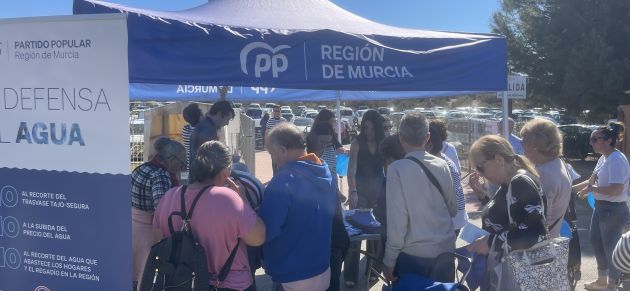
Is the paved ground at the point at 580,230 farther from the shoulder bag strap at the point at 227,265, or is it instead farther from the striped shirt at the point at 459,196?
the shoulder bag strap at the point at 227,265

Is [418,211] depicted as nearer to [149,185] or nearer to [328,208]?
[328,208]

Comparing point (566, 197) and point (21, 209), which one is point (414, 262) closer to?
point (566, 197)

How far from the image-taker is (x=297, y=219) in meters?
3.09

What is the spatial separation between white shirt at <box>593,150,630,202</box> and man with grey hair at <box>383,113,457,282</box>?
88.7 inches

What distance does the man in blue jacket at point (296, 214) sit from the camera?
3.03m

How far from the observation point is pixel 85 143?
303 cm

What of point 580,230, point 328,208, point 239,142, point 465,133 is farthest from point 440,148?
point 465,133

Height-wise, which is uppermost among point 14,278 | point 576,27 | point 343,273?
point 576,27

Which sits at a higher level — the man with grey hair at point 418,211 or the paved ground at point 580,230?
the man with grey hair at point 418,211

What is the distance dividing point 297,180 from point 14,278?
1.72 m

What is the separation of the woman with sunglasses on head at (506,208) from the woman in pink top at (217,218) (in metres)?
1.26

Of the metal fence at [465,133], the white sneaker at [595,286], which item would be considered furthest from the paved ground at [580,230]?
the metal fence at [465,133]

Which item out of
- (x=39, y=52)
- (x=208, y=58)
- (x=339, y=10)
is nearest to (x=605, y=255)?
(x=339, y=10)

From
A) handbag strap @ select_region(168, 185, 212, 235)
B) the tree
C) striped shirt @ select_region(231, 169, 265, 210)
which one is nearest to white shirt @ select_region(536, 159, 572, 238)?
striped shirt @ select_region(231, 169, 265, 210)
